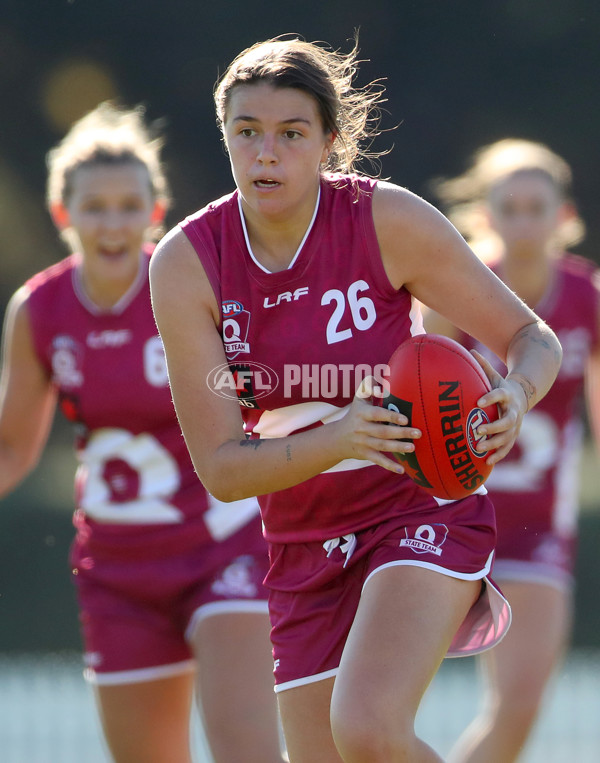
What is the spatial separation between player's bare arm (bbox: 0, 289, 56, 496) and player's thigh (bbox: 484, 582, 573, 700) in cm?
169

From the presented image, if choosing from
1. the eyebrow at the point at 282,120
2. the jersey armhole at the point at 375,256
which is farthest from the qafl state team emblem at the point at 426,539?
the eyebrow at the point at 282,120

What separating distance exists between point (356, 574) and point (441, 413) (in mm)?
482

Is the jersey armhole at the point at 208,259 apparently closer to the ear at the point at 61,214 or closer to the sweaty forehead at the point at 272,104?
the sweaty forehead at the point at 272,104

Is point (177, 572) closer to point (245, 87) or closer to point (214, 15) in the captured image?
point (245, 87)

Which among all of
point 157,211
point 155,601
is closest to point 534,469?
point 155,601

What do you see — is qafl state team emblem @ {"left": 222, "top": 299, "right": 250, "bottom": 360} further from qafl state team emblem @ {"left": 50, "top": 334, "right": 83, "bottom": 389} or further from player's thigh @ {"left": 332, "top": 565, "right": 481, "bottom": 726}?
qafl state team emblem @ {"left": 50, "top": 334, "right": 83, "bottom": 389}

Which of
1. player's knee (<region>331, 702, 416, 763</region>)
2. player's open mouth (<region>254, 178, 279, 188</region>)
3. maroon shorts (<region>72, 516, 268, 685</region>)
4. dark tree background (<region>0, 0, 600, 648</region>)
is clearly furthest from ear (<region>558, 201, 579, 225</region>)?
dark tree background (<region>0, 0, 600, 648</region>)

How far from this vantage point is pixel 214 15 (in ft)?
32.8

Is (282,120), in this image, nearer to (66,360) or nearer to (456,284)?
(456,284)

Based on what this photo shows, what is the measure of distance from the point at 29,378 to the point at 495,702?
6.18ft

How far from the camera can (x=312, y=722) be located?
2.83m

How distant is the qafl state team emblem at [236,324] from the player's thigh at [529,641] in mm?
→ 1941

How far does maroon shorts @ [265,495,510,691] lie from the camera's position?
105 inches

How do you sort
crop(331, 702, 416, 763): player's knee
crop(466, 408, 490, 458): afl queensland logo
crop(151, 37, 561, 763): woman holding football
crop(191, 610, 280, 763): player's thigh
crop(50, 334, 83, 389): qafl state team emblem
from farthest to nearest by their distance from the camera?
1. crop(50, 334, 83, 389): qafl state team emblem
2. crop(191, 610, 280, 763): player's thigh
3. crop(151, 37, 561, 763): woman holding football
4. crop(466, 408, 490, 458): afl queensland logo
5. crop(331, 702, 416, 763): player's knee
